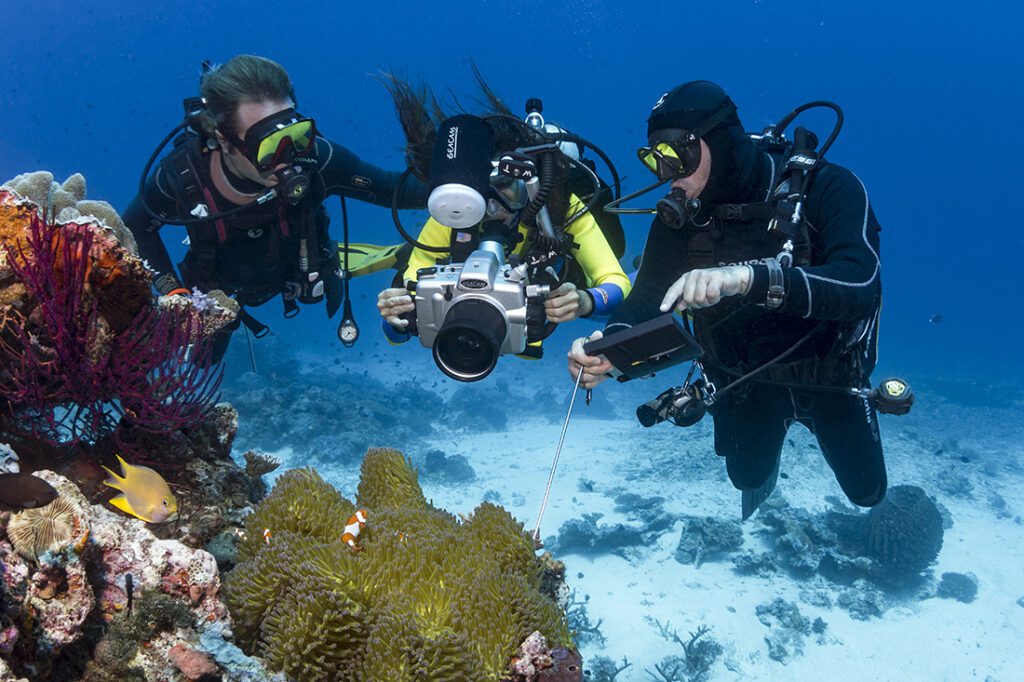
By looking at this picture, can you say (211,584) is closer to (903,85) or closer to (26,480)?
(26,480)

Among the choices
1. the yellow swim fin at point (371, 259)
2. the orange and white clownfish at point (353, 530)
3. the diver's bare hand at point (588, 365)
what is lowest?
the orange and white clownfish at point (353, 530)

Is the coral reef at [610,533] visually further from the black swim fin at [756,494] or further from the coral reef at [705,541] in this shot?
the black swim fin at [756,494]

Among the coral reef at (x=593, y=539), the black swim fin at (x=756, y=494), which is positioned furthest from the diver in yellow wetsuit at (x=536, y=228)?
the coral reef at (x=593, y=539)

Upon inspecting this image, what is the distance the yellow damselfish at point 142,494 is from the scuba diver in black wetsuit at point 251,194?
1.82 m

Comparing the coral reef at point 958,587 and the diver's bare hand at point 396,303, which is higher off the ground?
the diver's bare hand at point 396,303

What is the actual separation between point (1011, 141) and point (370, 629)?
12435cm

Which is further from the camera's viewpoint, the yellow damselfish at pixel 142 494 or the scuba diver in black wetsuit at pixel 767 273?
the scuba diver in black wetsuit at pixel 767 273

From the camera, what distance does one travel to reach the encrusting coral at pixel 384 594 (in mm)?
2176

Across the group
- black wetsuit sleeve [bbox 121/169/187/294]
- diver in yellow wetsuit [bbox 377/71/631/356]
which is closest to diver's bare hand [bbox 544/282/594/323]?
diver in yellow wetsuit [bbox 377/71/631/356]

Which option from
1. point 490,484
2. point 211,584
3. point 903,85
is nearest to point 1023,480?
point 490,484

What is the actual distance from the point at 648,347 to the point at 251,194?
13.9 feet

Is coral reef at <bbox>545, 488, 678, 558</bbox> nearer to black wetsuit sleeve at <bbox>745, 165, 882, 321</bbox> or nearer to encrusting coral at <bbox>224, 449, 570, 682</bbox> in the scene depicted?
black wetsuit sleeve at <bbox>745, 165, 882, 321</bbox>

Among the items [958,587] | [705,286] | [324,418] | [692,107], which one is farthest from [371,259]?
[958,587]

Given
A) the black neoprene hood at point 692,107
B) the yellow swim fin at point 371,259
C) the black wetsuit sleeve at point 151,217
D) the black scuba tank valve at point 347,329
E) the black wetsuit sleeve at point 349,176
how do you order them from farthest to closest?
the yellow swim fin at point 371,259, the black wetsuit sleeve at point 349,176, the black scuba tank valve at point 347,329, the black wetsuit sleeve at point 151,217, the black neoprene hood at point 692,107
